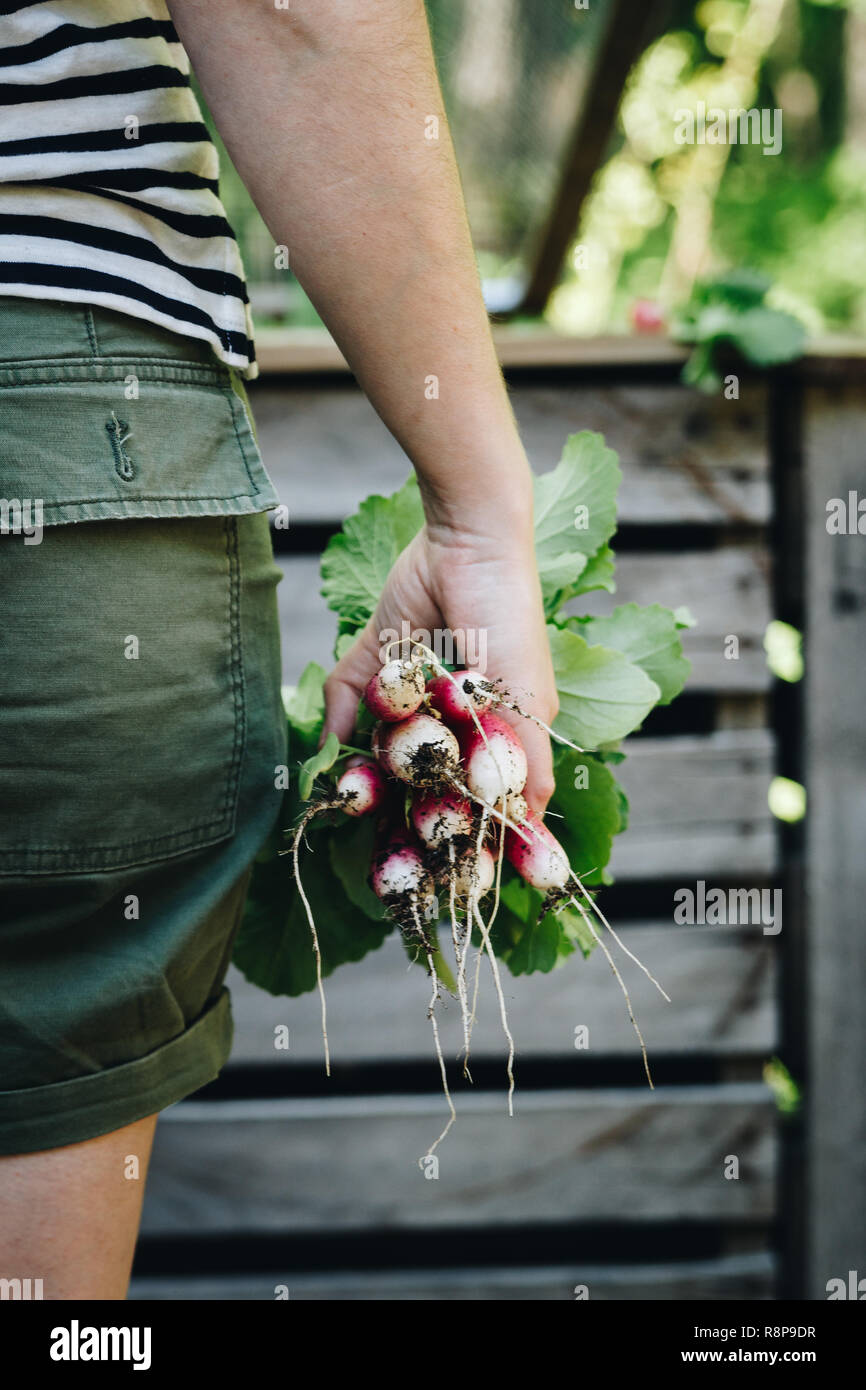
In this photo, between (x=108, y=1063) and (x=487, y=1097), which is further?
(x=487, y=1097)

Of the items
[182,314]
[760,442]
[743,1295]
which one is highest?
[760,442]

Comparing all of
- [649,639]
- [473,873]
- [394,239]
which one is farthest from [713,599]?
[394,239]

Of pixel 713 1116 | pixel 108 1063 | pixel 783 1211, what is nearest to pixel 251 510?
pixel 108 1063

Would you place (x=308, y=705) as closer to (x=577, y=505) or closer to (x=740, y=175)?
(x=577, y=505)

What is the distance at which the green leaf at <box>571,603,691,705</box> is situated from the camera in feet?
3.43

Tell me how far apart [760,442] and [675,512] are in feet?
0.58

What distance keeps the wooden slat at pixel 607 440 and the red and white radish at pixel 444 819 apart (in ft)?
2.98

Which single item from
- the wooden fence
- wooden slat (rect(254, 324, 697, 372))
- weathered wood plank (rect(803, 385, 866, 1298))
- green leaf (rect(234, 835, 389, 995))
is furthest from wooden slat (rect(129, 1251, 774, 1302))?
wooden slat (rect(254, 324, 697, 372))

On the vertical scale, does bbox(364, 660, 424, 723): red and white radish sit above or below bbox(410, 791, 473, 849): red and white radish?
above

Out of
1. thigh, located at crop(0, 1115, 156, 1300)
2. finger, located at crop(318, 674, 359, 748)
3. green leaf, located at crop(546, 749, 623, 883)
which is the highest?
finger, located at crop(318, 674, 359, 748)

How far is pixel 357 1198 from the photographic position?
169cm

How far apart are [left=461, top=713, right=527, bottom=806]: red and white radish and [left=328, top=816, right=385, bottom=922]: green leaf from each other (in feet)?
0.53

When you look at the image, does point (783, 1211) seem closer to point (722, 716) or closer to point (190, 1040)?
point (722, 716)

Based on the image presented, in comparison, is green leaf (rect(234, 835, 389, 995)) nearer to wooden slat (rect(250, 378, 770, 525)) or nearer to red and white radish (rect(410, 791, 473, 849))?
red and white radish (rect(410, 791, 473, 849))
